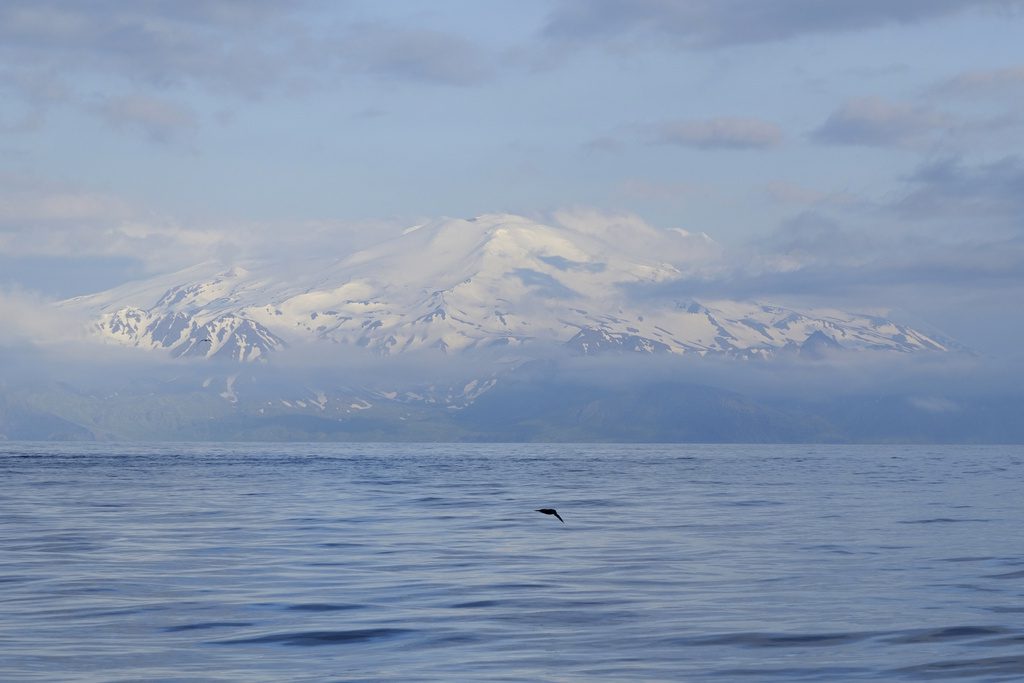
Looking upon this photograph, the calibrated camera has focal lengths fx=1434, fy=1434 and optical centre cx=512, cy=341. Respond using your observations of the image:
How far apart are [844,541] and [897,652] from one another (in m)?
28.3

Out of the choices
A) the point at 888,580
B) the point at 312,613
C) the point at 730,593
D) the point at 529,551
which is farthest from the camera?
the point at 529,551

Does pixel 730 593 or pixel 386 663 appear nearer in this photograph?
pixel 386 663

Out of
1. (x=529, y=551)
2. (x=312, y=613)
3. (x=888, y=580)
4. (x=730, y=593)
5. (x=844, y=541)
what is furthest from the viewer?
(x=844, y=541)

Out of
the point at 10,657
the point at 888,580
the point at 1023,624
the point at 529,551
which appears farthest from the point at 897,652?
the point at 529,551

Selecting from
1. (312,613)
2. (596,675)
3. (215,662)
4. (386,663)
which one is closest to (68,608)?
(312,613)

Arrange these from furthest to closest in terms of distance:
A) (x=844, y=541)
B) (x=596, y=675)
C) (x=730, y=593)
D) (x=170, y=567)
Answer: (x=844, y=541)
(x=170, y=567)
(x=730, y=593)
(x=596, y=675)

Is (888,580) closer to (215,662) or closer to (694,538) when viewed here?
(694,538)

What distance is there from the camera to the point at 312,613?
3638 centimetres

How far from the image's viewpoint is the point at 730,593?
40.3 metres

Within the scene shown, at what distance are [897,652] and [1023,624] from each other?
16.4ft

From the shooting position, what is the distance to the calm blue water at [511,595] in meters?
29.2

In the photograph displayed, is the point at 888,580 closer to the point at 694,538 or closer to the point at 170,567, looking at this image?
the point at 694,538

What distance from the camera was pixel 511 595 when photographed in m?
39.9

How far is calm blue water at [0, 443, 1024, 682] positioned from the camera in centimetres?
2922
